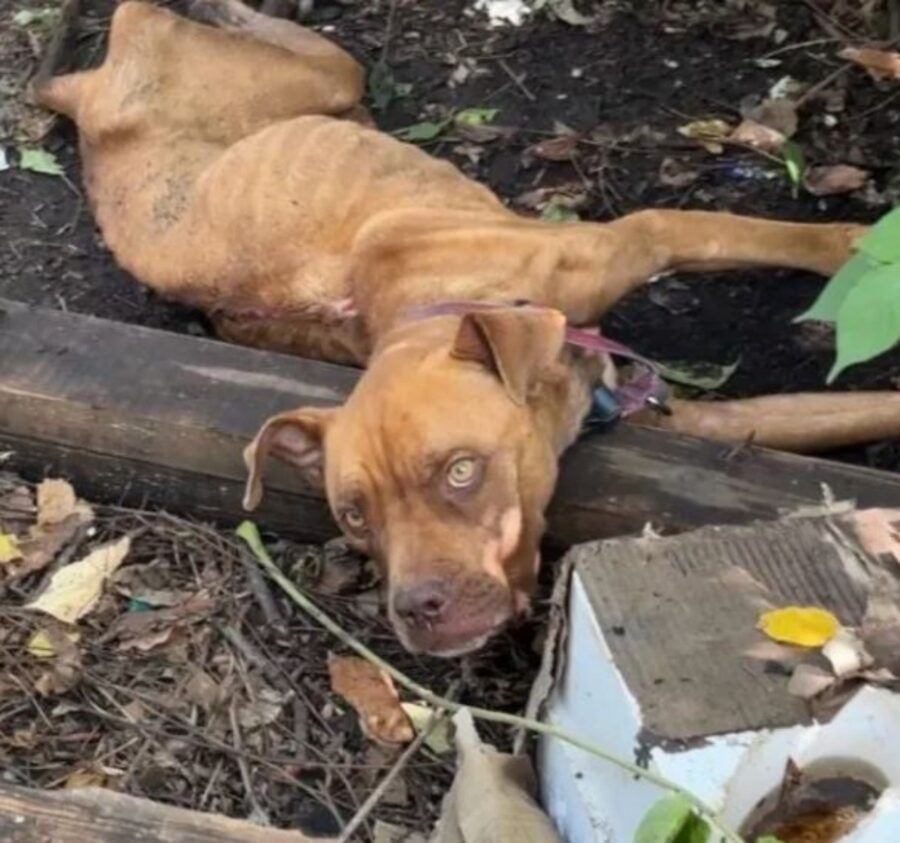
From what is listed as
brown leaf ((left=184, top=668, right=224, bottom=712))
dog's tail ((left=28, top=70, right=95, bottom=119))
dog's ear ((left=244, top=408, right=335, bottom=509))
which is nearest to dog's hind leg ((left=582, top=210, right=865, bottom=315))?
dog's ear ((left=244, top=408, right=335, bottom=509))

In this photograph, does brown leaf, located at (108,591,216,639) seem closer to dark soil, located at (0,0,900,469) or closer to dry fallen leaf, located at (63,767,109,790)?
dry fallen leaf, located at (63,767,109,790)

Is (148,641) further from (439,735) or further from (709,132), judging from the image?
(709,132)

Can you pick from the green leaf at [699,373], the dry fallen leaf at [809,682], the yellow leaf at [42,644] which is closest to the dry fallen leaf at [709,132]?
the green leaf at [699,373]

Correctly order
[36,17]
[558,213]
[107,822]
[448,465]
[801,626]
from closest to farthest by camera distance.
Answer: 1. [801,626]
2. [107,822]
3. [448,465]
4. [558,213]
5. [36,17]

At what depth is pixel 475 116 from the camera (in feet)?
19.3

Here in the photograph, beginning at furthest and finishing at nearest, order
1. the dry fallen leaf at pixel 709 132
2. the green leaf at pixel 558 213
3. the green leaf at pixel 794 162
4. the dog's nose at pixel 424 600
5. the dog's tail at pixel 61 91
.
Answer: the dog's tail at pixel 61 91, the dry fallen leaf at pixel 709 132, the green leaf at pixel 558 213, the green leaf at pixel 794 162, the dog's nose at pixel 424 600

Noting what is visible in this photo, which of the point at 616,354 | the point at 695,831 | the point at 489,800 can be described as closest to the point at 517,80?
the point at 616,354

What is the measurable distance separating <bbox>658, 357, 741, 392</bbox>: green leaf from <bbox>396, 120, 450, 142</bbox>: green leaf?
1.24 m

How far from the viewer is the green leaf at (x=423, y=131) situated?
5.83 metres

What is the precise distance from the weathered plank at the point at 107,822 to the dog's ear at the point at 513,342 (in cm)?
108

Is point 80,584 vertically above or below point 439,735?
below

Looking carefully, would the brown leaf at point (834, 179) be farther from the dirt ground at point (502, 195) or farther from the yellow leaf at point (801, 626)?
the yellow leaf at point (801, 626)

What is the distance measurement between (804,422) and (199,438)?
1375mm

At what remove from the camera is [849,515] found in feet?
10.7
